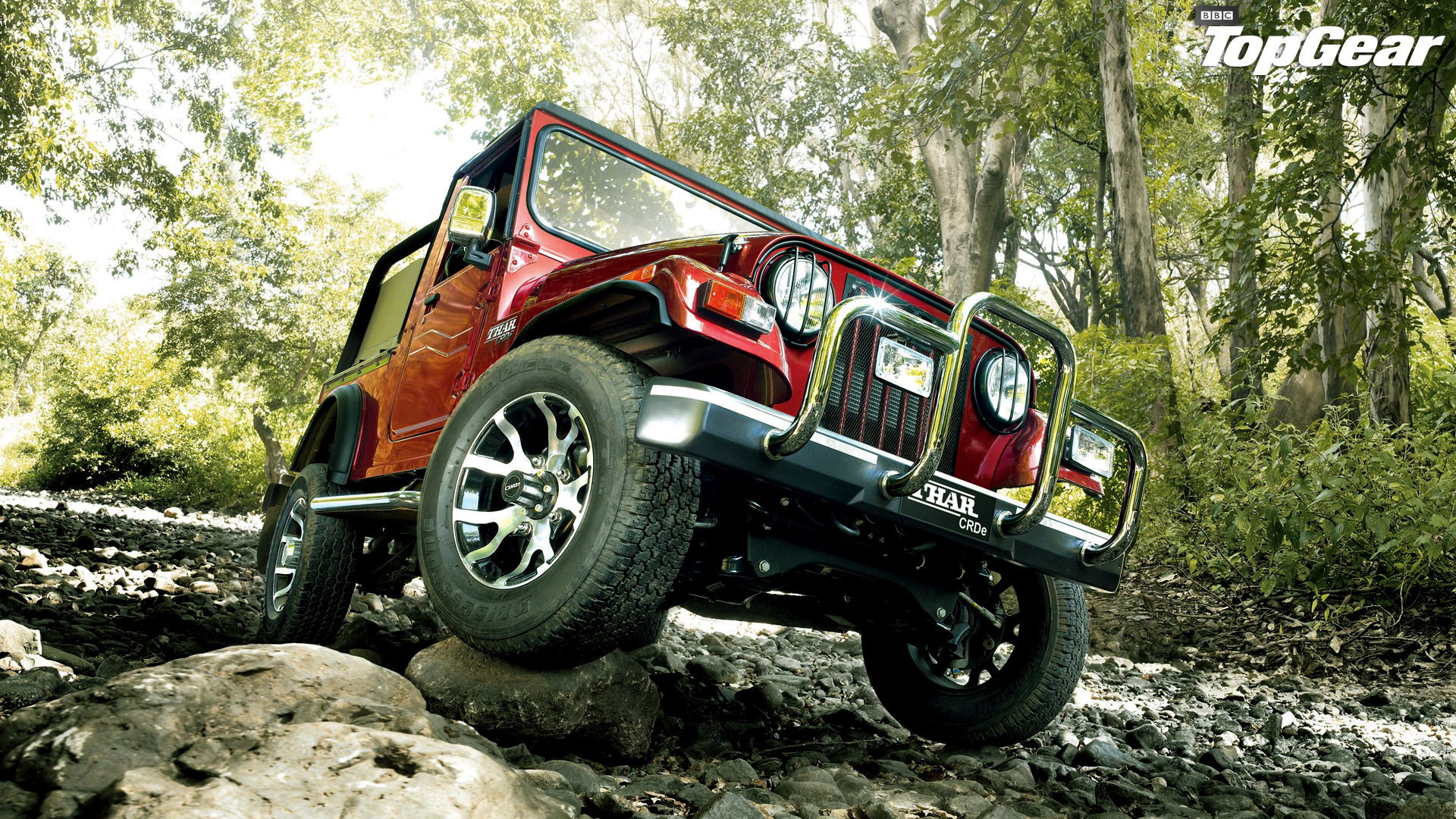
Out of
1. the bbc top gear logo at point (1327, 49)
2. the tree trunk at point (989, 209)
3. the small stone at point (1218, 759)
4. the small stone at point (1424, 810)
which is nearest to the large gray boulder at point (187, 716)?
the small stone at point (1424, 810)

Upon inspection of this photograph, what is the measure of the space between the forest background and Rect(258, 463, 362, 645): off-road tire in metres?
5.41

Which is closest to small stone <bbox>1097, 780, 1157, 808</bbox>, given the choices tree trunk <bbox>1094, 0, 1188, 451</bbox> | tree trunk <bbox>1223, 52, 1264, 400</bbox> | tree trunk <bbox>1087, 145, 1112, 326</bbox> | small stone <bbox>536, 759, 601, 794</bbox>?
small stone <bbox>536, 759, 601, 794</bbox>

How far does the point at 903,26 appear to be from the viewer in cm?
1256

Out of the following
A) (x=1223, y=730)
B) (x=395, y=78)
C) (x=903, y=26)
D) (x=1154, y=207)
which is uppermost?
(x=395, y=78)

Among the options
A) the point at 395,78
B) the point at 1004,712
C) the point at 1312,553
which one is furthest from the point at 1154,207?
the point at 395,78

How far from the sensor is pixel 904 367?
2.86 metres

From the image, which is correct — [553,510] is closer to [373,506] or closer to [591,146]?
[373,506]

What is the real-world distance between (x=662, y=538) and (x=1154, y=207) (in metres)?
13.7

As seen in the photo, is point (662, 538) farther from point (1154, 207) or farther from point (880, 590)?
point (1154, 207)

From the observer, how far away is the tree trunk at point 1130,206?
30.7ft

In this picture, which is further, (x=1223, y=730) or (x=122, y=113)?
(x=122, y=113)

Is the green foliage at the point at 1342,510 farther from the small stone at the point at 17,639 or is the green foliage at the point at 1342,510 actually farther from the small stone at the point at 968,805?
the small stone at the point at 17,639

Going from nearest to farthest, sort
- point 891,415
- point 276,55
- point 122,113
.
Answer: point 891,415 → point 122,113 → point 276,55

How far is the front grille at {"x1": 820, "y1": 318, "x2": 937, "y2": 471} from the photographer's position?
9.45 feet
